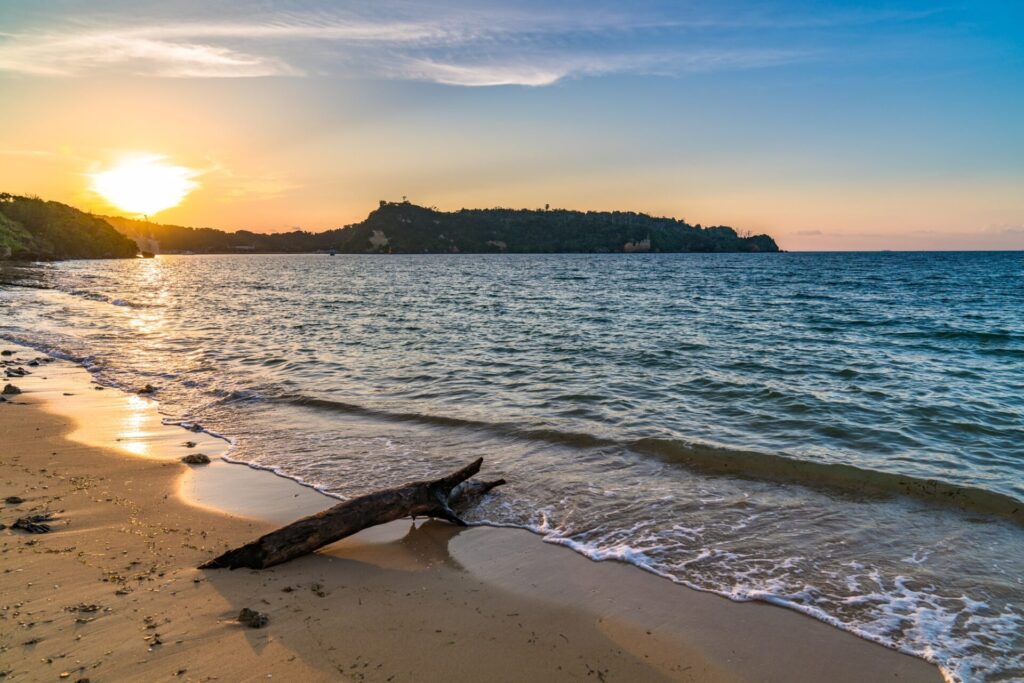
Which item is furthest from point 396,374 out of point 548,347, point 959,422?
point 959,422

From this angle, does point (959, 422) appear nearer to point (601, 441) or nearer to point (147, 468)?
point (601, 441)

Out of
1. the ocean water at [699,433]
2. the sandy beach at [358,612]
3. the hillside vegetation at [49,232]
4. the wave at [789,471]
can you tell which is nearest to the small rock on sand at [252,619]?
the sandy beach at [358,612]

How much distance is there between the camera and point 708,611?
5039mm

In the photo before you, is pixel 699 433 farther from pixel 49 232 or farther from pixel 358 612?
pixel 49 232

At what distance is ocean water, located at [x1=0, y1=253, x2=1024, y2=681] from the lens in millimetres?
5762

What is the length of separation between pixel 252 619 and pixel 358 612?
80cm

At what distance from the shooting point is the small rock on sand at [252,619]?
4359 millimetres

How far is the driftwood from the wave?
3180 mm

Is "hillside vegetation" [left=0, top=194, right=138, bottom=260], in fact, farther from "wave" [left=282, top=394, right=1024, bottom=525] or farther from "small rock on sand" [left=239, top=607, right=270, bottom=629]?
"small rock on sand" [left=239, top=607, right=270, bottom=629]

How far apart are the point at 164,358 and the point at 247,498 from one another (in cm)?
1333

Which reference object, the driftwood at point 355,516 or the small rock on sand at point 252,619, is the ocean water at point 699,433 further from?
the small rock on sand at point 252,619

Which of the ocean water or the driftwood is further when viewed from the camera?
the ocean water

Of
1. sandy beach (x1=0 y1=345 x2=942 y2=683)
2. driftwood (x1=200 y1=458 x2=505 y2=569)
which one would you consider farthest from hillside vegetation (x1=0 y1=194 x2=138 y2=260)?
driftwood (x1=200 y1=458 x2=505 y2=569)

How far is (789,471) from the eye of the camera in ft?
28.2
